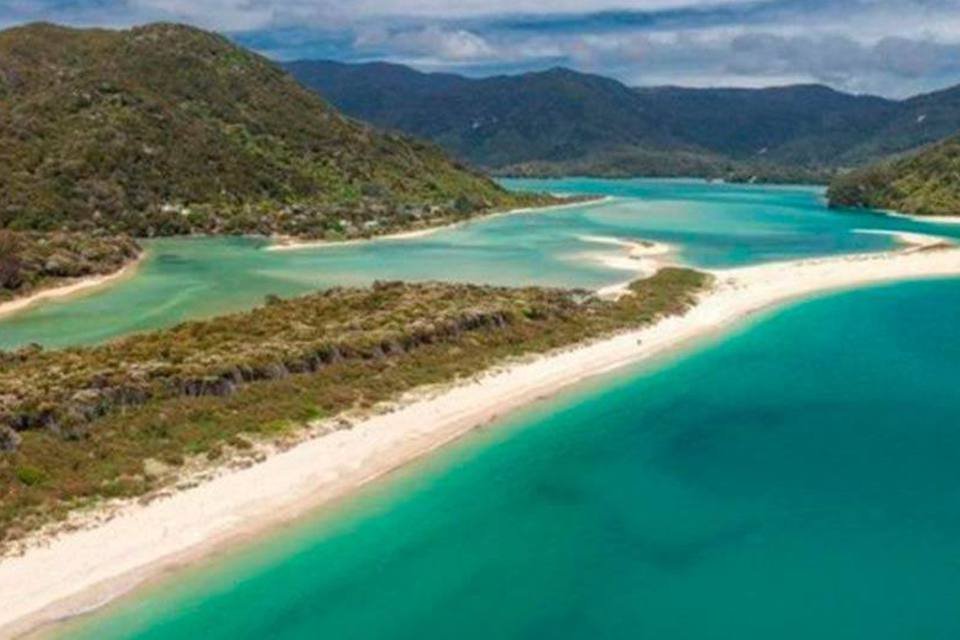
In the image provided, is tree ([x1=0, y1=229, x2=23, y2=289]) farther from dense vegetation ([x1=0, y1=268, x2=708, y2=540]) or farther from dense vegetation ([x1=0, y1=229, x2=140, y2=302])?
dense vegetation ([x1=0, y1=268, x2=708, y2=540])

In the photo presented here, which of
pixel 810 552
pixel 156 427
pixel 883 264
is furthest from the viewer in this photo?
pixel 883 264

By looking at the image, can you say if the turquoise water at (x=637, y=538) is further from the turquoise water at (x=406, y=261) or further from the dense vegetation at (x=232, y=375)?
the turquoise water at (x=406, y=261)

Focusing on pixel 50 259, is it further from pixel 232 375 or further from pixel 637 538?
pixel 637 538

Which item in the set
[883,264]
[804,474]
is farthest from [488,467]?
[883,264]

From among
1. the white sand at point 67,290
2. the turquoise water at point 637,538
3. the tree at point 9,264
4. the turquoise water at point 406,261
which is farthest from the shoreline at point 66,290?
the turquoise water at point 637,538

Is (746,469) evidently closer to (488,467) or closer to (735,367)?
(488,467)

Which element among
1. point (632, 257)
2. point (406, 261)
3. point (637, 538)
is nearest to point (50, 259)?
point (406, 261)
